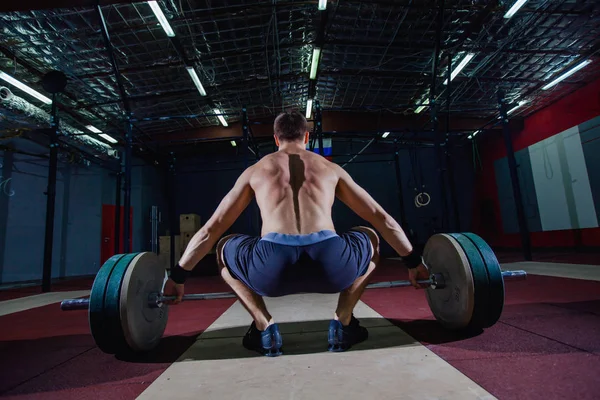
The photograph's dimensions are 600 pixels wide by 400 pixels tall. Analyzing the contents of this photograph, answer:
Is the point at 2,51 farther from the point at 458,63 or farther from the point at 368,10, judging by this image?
the point at 458,63

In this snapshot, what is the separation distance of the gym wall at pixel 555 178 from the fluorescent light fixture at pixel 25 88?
→ 31.4 feet

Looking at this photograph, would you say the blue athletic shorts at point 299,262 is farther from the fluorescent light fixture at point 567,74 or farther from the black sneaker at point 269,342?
the fluorescent light fixture at point 567,74

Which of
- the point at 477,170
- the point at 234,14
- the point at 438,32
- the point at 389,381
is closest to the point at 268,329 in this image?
the point at 389,381

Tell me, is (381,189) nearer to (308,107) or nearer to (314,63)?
(308,107)

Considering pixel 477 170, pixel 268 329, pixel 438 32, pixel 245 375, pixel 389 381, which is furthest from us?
pixel 477 170

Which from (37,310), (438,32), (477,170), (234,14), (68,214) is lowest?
(37,310)

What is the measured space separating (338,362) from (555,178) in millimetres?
8075

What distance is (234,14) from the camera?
14.4ft

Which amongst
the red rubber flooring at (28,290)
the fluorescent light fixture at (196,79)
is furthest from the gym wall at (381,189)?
the red rubber flooring at (28,290)

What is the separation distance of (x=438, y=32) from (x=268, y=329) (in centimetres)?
406

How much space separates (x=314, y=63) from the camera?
543 cm

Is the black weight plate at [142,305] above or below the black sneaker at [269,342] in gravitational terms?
above

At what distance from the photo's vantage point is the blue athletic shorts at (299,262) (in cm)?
103

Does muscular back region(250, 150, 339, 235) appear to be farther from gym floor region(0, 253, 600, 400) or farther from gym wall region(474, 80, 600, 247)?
gym wall region(474, 80, 600, 247)
